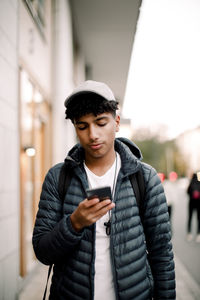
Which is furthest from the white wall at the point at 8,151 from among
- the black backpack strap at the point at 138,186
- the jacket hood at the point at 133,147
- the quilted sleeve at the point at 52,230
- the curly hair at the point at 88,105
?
the black backpack strap at the point at 138,186

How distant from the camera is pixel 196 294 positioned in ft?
13.4

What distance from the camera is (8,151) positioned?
9.44 feet

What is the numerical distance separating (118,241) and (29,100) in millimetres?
3980

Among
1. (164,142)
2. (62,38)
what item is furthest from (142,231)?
(164,142)

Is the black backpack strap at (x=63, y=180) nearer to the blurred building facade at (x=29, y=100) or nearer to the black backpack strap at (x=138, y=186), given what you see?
the black backpack strap at (x=138, y=186)

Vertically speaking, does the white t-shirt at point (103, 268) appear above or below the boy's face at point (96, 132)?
below

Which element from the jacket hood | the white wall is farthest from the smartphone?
the white wall

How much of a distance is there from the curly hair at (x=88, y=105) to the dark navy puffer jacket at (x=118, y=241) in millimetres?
312

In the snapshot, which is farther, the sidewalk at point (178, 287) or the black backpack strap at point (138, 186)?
the sidewalk at point (178, 287)

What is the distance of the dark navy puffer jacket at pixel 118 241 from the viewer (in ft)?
5.07

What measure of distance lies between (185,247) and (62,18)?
22.3 ft

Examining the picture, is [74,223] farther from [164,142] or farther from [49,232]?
[164,142]

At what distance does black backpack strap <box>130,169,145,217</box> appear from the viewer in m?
1.69

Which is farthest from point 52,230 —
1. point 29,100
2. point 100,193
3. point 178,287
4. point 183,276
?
point 183,276
